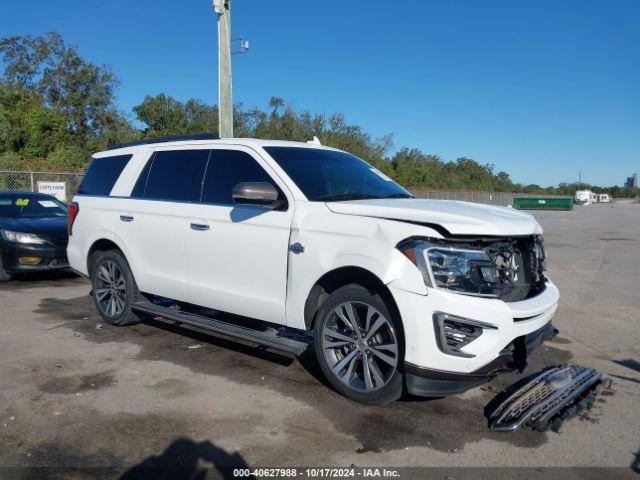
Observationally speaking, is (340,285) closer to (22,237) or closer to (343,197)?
(343,197)

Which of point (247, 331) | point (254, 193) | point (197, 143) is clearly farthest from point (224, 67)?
point (247, 331)

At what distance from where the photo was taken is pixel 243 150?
16.3 ft

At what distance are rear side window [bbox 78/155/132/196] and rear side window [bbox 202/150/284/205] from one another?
151cm

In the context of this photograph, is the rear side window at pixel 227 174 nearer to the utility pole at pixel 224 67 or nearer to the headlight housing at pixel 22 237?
the headlight housing at pixel 22 237

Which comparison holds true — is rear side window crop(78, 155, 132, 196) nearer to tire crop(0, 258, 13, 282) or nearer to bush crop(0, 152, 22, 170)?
tire crop(0, 258, 13, 282)

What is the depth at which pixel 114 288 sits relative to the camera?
20.0 ft

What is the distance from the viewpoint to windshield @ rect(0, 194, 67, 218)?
384 inches

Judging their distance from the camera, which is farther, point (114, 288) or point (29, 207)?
point (29, 207)

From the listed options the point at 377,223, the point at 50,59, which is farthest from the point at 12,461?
the point at 50,59

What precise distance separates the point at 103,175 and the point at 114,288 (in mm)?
1362

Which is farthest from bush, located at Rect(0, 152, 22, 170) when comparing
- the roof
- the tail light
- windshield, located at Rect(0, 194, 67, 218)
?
the roof

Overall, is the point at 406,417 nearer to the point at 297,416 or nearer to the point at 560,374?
the point at 297,416

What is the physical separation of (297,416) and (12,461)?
5.80 feet

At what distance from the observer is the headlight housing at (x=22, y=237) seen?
344 inches
